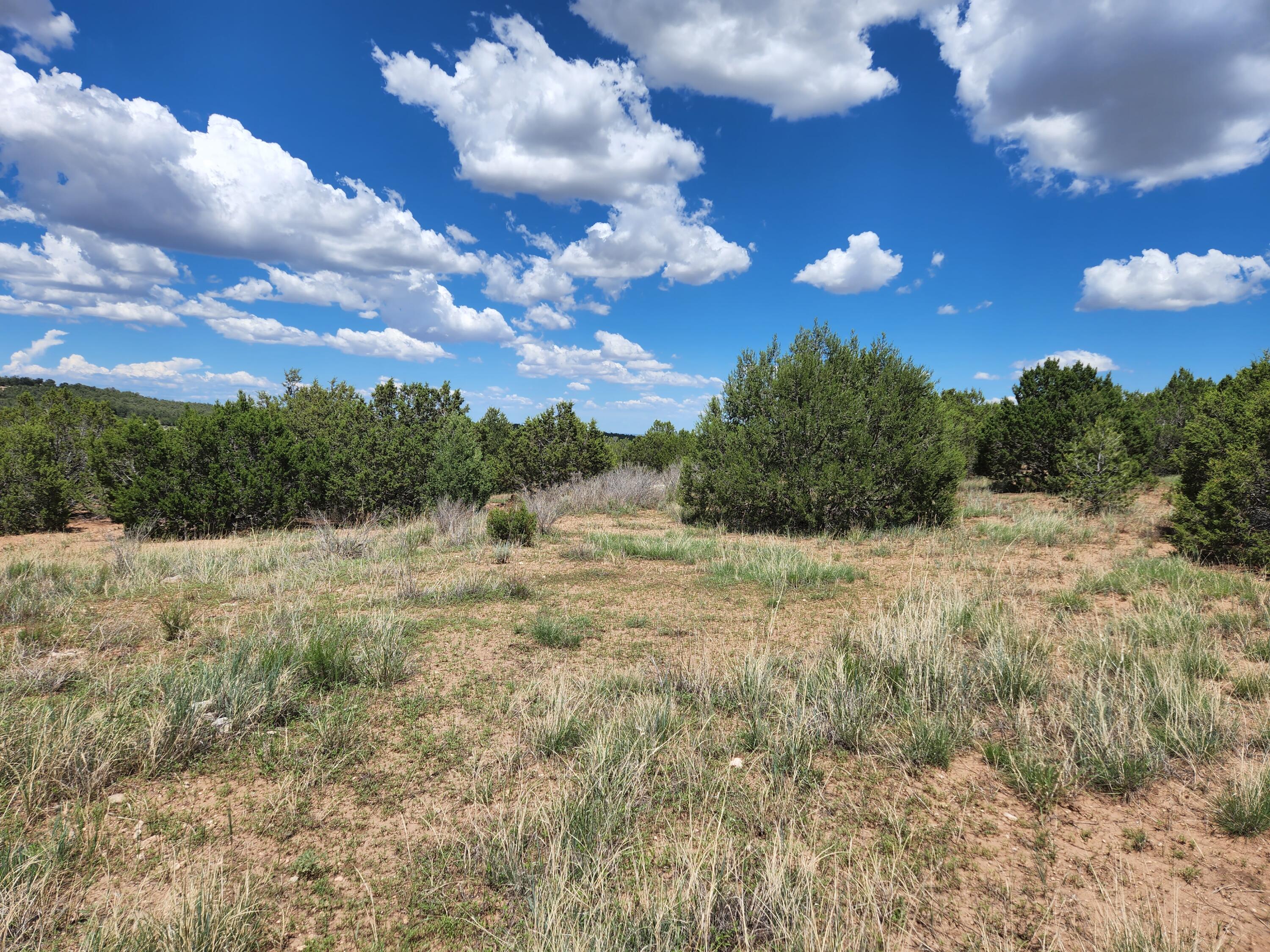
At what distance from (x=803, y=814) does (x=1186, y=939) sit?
4.89 ft

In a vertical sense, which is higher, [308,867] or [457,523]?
[457,523]

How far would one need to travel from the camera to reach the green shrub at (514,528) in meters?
11.5

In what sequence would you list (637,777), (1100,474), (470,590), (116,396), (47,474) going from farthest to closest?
1. (116,396)
2. (47,474)
3. (1100,474)
4. (470,590)
5. (637,777)

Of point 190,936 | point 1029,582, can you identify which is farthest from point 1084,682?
point 190,936

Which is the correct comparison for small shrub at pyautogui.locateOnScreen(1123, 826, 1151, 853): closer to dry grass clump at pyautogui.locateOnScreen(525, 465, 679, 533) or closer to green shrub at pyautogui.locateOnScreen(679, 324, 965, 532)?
green shrub at pyautogui.locateOnScreen(679, 324, 965, 532)

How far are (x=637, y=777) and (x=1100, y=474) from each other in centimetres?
1512

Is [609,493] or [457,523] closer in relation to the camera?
[457,523]

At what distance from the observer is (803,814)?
9.66 ft

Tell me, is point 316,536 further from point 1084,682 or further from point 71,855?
point 1084,682

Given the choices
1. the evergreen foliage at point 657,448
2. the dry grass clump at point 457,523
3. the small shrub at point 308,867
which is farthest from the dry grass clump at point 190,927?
the evergreen foliage at point 657,448

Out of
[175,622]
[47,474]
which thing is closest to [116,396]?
[47,474]

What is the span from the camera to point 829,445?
13.2m

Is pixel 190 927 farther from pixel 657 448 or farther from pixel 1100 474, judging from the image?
pixel 657 448

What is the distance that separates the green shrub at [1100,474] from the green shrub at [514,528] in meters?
13.1
